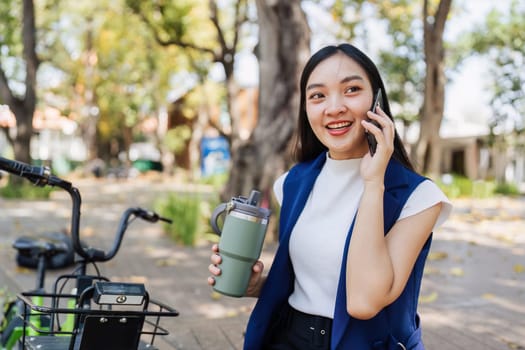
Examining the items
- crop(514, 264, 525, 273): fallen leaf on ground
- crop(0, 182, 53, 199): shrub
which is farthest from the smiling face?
crop(0, 182, 53, 199): shrub

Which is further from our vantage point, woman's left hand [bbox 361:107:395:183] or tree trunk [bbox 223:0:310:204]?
tree trunk [bbox 223:0:310:204]

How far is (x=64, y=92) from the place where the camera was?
32.8 meters

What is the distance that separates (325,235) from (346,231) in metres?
0.07

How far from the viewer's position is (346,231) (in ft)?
5.70

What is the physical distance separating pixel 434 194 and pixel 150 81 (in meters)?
30.1

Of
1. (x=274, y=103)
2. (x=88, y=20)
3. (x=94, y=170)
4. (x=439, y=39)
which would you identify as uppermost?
(x=88, y=20)

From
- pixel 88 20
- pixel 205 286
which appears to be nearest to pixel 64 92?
pixel 88 20

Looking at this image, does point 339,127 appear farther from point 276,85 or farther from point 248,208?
point 276,85

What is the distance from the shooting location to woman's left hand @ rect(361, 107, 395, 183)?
151 cm

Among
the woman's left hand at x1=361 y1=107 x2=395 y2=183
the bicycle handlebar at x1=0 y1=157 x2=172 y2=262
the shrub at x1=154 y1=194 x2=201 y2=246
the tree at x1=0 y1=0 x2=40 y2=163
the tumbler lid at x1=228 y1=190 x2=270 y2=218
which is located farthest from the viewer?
the tree at x1=0 y1=0 x2=40 y2=163

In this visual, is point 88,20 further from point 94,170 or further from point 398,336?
point 398,336

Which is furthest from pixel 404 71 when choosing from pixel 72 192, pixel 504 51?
pixel 72 192

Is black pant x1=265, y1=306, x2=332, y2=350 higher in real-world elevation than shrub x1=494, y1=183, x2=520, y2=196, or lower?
higher

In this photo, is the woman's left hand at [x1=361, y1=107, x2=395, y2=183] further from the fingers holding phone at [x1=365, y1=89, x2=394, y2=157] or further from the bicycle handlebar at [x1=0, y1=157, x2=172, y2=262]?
the bicycle handlebar at [x1=0, y1=157, x2=172, y2=262]
